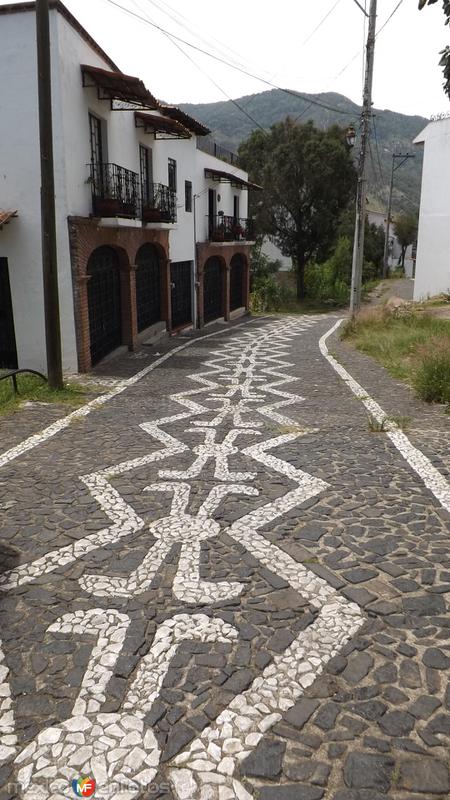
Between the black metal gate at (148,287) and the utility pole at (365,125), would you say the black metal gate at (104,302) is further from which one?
the utility pole at (365,125)

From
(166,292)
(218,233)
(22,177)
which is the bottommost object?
(166,292)

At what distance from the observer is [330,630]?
3879mm

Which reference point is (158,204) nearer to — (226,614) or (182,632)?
(226,614)

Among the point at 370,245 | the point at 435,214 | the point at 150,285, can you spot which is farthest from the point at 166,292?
the point at 370,245

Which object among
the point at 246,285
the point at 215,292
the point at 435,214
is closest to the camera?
the point at 215,292

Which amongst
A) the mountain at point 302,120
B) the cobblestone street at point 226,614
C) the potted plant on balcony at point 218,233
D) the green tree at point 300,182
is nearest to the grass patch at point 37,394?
the cobblestone street at point 226,614

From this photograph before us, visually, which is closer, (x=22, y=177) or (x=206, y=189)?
(x=22, y=177)

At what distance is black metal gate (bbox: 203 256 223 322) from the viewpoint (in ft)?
80.6

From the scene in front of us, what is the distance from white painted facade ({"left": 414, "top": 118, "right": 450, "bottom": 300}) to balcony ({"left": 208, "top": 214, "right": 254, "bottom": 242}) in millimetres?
8529

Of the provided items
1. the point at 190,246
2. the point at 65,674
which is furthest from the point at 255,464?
the point at 190,246

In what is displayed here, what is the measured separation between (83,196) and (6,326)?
3.29 meters

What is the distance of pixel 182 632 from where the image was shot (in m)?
3.88

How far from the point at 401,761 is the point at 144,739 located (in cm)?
127

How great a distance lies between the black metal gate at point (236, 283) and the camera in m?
28.7
